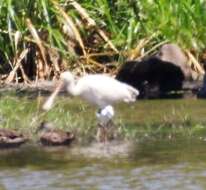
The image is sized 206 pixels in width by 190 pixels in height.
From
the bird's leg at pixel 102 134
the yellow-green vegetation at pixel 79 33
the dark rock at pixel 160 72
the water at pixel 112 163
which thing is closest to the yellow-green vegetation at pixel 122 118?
the water at pixel 112 163

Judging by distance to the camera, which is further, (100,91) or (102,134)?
(100,91)

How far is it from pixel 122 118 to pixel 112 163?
2249mm

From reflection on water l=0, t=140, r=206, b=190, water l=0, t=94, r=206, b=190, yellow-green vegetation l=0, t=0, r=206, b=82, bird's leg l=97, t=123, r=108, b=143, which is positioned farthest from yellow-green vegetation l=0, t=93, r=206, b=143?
yellow-green vegetation l=0, t=0, r=206, b=82

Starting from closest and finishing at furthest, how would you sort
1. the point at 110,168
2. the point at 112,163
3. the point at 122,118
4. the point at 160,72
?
the point at 110,168 < the point at 112,163 < the point at 122,118 < the point at 160,72

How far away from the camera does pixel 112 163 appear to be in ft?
24.3

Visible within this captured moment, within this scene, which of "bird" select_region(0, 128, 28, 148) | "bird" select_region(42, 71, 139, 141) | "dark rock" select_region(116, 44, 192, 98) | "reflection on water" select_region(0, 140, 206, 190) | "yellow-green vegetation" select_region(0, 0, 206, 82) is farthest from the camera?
"dark rock" select_region(116, 44, 192, 98)

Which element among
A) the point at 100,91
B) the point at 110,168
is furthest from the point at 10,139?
the point at 110,168

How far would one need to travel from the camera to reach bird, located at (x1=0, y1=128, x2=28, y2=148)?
8.12 m

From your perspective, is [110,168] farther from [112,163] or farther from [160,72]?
[160,72]

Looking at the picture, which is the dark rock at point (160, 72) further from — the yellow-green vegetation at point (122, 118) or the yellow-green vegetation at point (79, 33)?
the yellow-green vegetation at point (122, 118)

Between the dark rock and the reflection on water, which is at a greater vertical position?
the dark rock

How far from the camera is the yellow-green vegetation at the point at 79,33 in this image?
11.4 metres

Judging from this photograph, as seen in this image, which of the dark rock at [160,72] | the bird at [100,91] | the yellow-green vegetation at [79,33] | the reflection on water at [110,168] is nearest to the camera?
the reflection on water at [110,168]

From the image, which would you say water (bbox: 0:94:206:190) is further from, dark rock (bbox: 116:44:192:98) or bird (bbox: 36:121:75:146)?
dark rock (bbox: 116:44:192:98)
